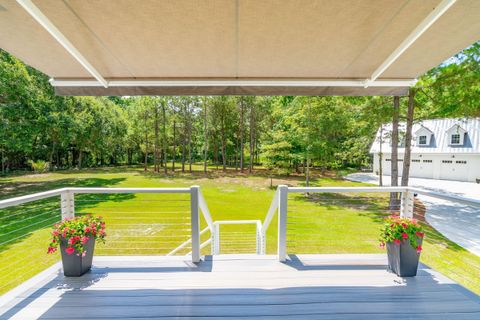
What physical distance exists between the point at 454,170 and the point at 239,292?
24.2 m

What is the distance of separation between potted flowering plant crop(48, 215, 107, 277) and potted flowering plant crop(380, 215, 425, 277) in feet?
10.6

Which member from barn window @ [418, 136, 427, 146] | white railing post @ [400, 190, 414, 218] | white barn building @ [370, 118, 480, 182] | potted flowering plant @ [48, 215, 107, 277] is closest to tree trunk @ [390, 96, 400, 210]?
white railing post @ [400, 190, 414, 218]

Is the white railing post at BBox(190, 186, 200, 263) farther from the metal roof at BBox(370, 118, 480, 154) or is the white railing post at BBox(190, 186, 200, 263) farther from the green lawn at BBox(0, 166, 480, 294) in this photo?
the metal roof at BBox(370, 118, 480, 154)

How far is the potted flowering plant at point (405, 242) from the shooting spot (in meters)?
2.52

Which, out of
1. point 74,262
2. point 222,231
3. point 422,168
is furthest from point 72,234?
point 422,168

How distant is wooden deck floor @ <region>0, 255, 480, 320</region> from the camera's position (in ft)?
6.59

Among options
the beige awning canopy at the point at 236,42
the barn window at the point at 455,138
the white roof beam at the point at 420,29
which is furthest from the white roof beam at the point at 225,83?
the barn window at the point at 455,138

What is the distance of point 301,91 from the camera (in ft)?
9.96

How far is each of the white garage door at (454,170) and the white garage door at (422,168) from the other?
0.83 m

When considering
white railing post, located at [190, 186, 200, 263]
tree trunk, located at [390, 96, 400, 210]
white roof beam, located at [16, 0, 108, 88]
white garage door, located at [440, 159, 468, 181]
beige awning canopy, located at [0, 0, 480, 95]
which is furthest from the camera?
white garage door, located at [440, 159, 468, 181]

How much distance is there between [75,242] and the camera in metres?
2.45

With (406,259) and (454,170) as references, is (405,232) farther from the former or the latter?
(454,170)

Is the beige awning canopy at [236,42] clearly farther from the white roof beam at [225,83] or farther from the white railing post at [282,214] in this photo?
the white railing post at [282,214]

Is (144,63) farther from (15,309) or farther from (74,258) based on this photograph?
(15,309)
